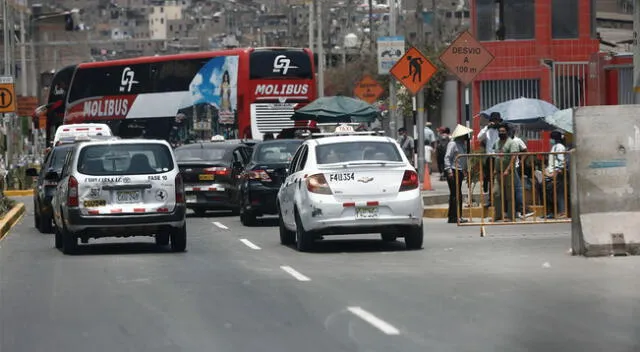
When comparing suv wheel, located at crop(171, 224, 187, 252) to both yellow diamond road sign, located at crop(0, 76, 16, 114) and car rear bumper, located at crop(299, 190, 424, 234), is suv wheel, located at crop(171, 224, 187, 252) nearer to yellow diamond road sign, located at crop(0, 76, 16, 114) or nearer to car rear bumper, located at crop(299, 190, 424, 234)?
car rear bumper, located at crop(299, 190, 424, 234)

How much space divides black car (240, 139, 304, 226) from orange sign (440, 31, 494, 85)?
3.77m

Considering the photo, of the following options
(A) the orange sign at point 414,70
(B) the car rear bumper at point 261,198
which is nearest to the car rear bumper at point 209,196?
(B) the car rear bumper at point 261,198

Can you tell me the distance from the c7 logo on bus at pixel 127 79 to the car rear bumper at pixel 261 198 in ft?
65.0

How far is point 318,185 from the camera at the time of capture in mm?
19766

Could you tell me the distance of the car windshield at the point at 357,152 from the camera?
20.2 m

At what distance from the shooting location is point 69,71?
49688 millimetres

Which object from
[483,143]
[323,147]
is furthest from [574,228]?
[483,143]

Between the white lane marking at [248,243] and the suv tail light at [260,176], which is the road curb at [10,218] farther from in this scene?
the white lane marking at [248,243]

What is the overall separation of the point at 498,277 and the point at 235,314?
4.14m

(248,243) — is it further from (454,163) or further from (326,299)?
(326,299)

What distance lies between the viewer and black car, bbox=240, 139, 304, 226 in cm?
2694

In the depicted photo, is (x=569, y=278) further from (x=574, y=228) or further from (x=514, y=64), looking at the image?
(x=514, y=64)

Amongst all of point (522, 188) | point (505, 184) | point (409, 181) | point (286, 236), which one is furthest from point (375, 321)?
point (505, 184)

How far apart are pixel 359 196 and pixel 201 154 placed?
42.5 ft
